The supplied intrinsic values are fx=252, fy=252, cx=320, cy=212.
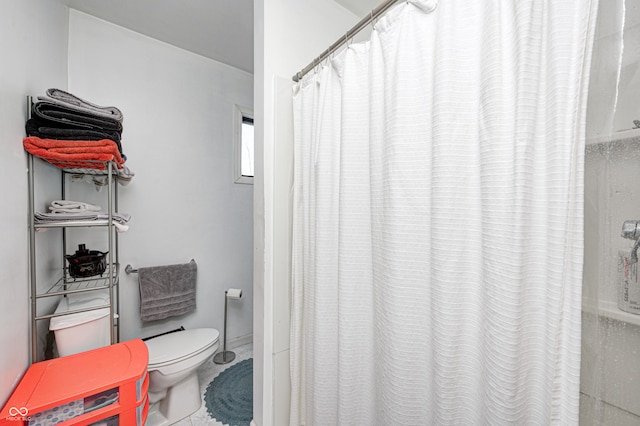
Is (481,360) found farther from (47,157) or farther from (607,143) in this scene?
(47,157)

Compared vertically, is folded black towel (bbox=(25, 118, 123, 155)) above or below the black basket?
above

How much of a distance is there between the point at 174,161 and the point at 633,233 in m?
2.28

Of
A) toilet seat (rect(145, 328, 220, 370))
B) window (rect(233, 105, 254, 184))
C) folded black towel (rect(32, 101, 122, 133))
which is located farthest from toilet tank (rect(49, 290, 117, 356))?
window (rect(233, 105, 254, 184))

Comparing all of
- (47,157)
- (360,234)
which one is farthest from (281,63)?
(47,157)

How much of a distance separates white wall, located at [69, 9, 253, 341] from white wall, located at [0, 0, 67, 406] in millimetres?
592

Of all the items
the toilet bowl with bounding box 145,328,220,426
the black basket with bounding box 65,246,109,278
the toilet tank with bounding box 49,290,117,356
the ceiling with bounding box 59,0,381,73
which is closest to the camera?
the toilet tank with bounding box 49,290,117,356

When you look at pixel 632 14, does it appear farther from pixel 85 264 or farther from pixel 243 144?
pixel 243 144

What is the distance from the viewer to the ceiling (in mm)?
1521

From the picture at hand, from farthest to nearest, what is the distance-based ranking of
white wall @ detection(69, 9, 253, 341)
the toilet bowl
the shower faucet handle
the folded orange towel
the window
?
the window
white wall @ detection(69, 9, 253, 341)
the toilet bowl
the folded orange towel
the shower faucet handle

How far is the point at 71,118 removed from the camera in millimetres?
1096

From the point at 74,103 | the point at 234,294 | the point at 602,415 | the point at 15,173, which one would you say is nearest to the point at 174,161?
the point at 74,103

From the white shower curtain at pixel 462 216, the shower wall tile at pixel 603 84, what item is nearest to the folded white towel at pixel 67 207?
the white shower curtain at pixel 462 216

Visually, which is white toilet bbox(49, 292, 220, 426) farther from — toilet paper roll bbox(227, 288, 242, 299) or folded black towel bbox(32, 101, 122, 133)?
folded black towel bbox(32, 101, 122, 133)

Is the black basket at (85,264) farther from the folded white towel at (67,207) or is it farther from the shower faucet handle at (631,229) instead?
the shower faucet handle at (631,229)
